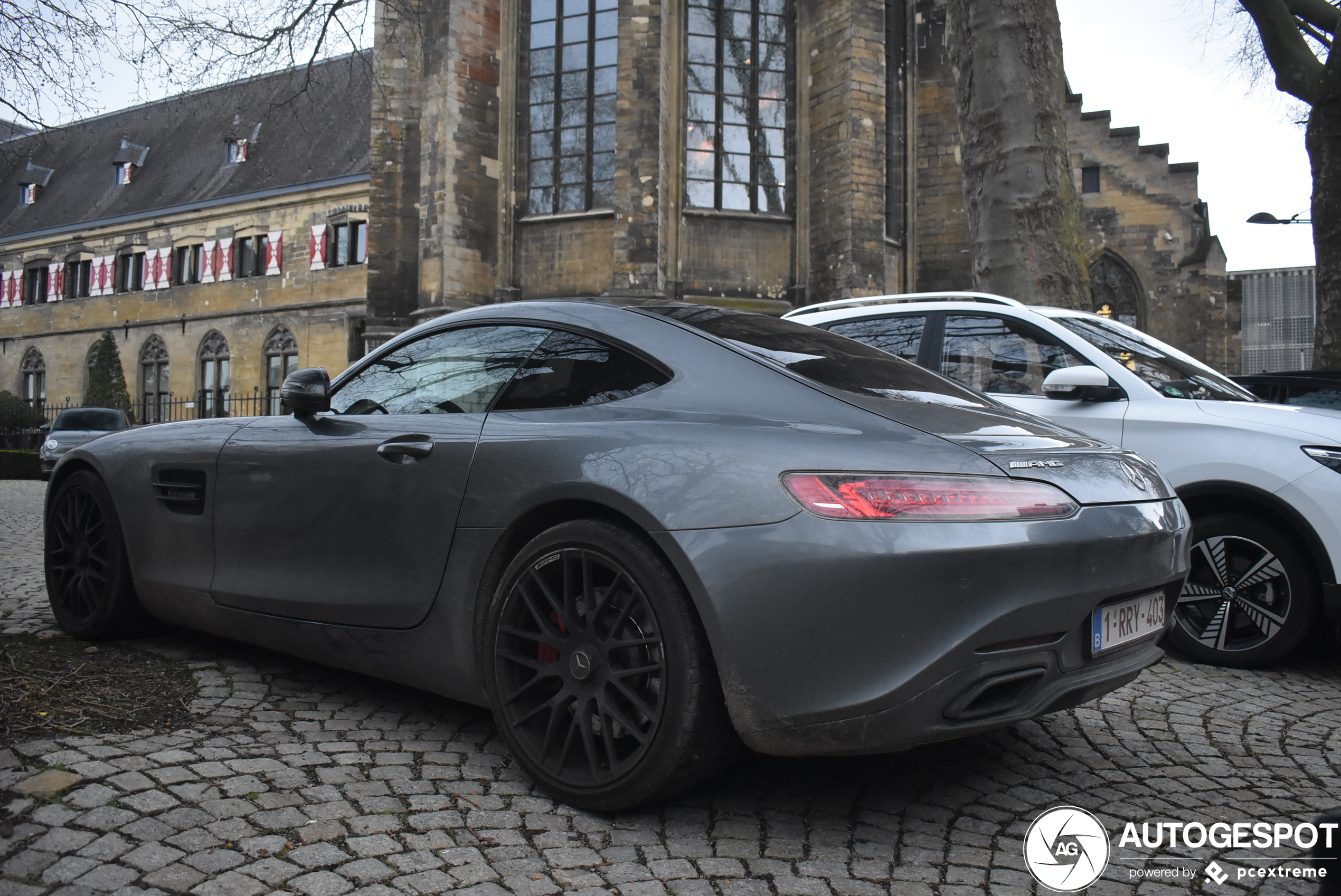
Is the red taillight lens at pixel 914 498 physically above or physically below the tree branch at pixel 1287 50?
below

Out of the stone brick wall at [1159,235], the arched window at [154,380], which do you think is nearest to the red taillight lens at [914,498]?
the stone brick wall at [1159,235]

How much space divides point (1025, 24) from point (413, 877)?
8.09 meters

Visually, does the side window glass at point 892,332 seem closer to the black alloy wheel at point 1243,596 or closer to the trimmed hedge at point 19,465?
the black alloy wheel at point 1243,596

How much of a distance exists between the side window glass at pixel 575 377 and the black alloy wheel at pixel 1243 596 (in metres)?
2.98

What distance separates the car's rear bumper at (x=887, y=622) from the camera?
6.88 feet

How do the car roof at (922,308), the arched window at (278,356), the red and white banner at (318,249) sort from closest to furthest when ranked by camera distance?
the car roof at (922,308) → the red and white banner at (318,249) → the arched window at (278,356)

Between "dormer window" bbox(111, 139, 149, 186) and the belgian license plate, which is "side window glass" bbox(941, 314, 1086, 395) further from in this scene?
"dormer window" bbox(111, 139, 149, 186)

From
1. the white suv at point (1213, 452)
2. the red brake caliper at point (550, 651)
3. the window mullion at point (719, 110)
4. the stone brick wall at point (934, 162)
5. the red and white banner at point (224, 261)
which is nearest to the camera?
the red brake caliper at point (550, 651)

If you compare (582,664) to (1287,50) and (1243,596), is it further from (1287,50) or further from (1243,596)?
(1287,50)

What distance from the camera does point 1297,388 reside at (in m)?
6.22

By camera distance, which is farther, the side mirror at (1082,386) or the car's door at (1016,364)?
the car's door at (1016,364)

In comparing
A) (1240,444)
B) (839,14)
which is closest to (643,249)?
(839,14)

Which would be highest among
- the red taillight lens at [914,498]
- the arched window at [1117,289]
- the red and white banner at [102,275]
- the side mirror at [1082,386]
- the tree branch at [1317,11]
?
the red and white banner at [102,275]

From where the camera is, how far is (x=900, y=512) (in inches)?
84.4
